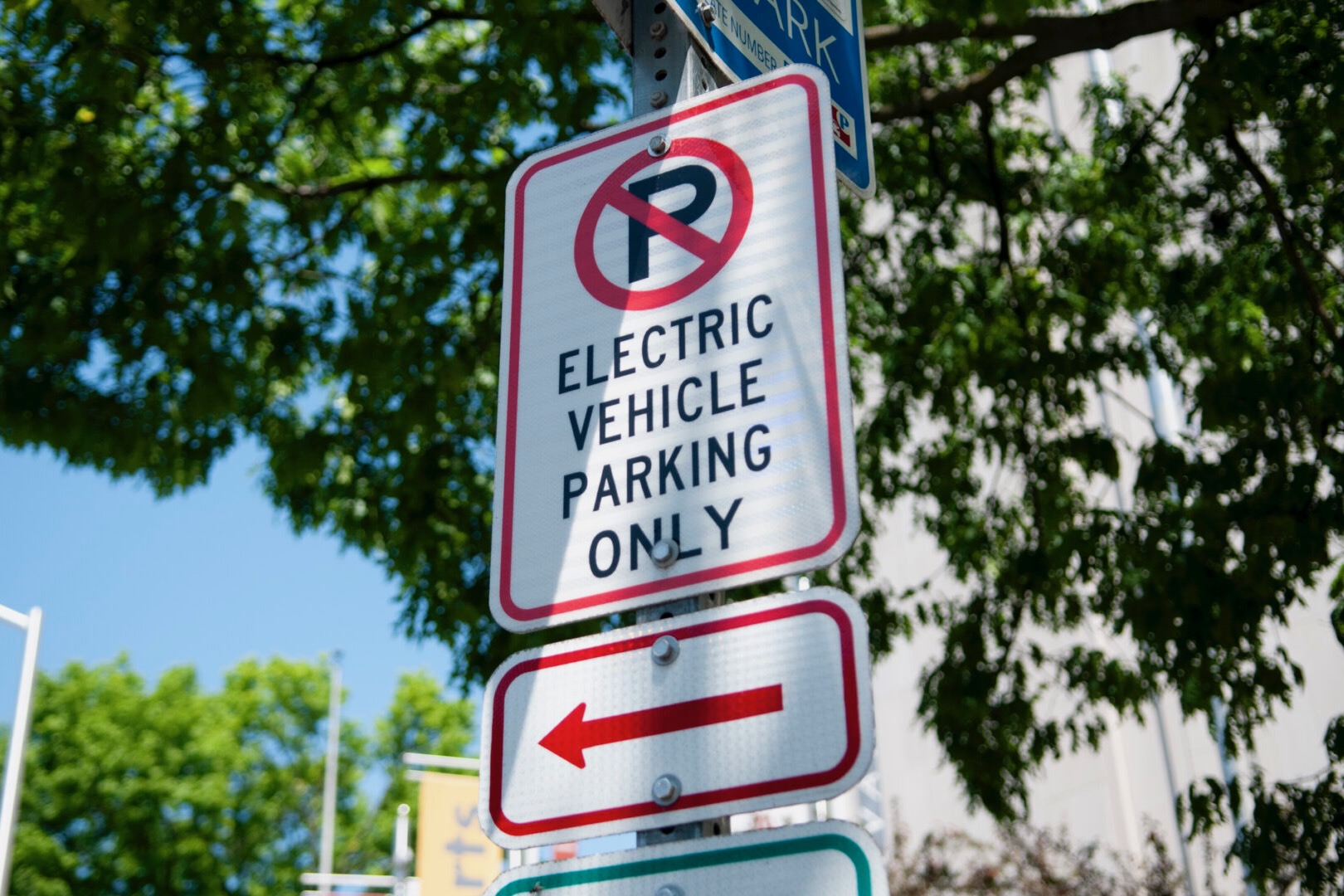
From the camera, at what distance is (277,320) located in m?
8.62

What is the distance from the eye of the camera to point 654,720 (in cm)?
181

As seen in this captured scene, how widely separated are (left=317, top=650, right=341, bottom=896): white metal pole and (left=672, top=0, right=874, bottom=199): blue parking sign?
34392 millimetres

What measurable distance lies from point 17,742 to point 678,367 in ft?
21.9

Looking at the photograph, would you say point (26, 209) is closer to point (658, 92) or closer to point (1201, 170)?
point (658, 92)

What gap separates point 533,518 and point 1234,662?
586cm

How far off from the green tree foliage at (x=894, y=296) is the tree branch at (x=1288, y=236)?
0.03 meters

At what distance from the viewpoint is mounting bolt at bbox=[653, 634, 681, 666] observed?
1.84 metres

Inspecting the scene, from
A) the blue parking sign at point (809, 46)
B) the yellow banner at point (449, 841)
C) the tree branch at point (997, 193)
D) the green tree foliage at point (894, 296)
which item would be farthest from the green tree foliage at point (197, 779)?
the blue parking sign at point (809, 46)

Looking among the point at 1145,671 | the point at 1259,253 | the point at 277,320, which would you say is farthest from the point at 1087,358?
the point at 277,320

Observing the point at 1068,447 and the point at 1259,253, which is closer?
the point at 1259,253

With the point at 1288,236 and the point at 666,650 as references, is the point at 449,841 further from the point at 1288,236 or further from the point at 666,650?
the point at 666,650

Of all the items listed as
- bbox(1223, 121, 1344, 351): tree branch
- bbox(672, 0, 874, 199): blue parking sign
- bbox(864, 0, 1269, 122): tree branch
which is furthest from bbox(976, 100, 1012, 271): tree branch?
bbox(672, 0, 874, 199): blue parking sign

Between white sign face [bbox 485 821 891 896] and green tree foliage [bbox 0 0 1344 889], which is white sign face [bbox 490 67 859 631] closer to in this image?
white sign face [bbox 485 821 891 896]

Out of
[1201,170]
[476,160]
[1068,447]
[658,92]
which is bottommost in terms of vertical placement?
[658,92]
